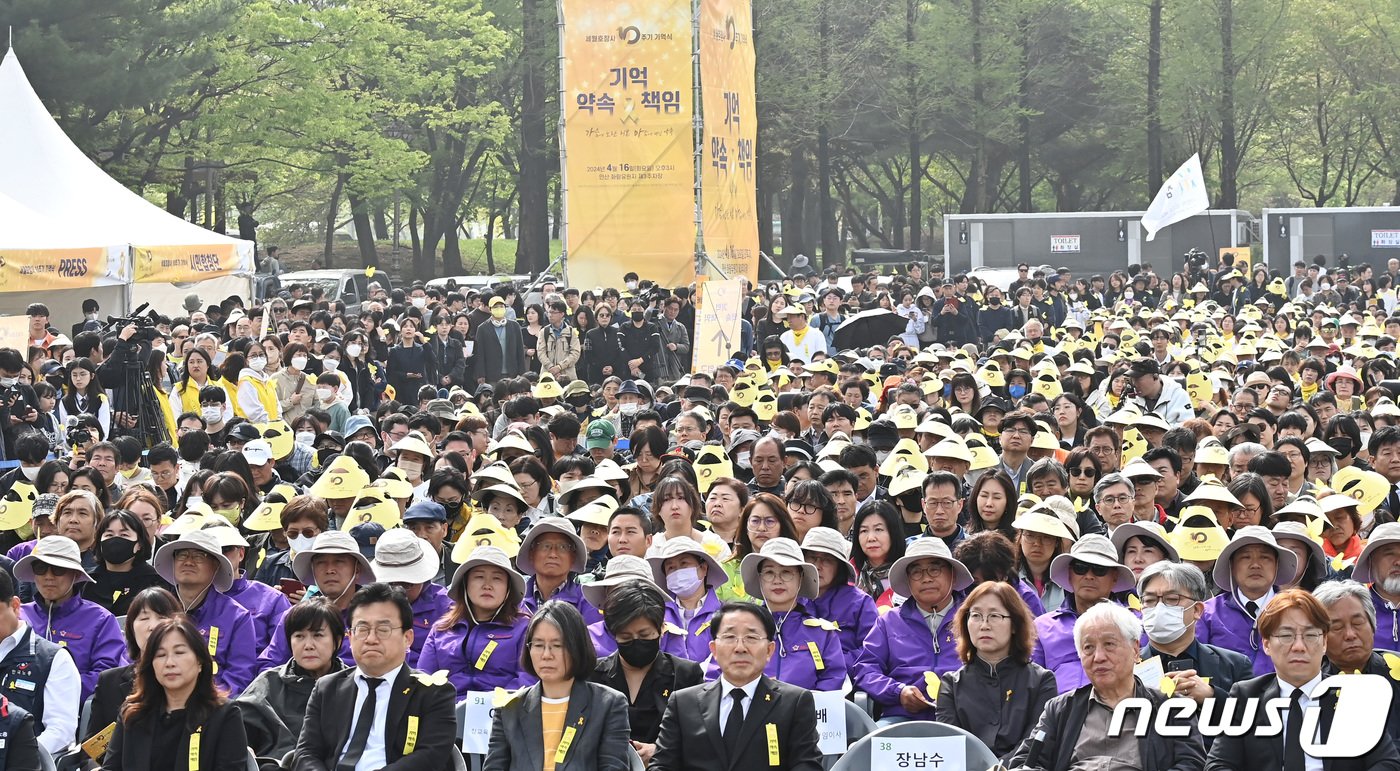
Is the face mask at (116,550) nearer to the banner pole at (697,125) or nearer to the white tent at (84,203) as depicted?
the white tent at (84,203)

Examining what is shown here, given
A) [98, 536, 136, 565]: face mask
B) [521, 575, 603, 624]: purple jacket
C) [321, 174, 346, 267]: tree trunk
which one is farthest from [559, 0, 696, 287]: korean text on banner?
[321, 174, 346, 267]: tree trunk

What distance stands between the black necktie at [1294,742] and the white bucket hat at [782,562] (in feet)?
7.79

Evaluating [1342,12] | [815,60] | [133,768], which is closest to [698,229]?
[133,768]

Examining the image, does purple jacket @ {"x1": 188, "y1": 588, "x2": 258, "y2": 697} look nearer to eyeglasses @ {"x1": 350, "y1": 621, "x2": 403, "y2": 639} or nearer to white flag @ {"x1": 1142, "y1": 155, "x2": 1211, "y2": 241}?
eyeglasses @ {"x1": 350, "y1": 621, "x2": 403, "y2": 639}

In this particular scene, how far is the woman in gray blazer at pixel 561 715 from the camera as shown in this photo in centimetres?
672

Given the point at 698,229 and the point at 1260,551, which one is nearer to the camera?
the point at 1260,551

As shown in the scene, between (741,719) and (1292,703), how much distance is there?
6.36ft

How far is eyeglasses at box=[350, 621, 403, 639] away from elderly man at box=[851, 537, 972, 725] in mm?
2056

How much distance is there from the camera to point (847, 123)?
55312 millimetres

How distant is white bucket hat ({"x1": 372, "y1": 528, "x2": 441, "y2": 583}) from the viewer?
837cm

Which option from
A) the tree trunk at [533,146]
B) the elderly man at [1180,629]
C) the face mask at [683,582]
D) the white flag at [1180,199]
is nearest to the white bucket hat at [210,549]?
the face mask at [683,582]

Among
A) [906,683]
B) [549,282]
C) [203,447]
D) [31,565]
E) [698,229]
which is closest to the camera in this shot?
[906,683]

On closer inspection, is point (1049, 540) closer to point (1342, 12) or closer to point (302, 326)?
point (302, 326)

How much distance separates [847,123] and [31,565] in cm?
4819
